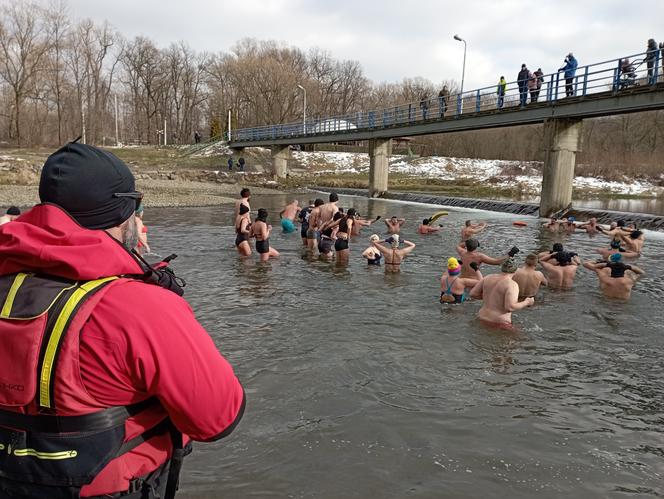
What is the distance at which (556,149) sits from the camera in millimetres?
21625

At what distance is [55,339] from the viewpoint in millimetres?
1499

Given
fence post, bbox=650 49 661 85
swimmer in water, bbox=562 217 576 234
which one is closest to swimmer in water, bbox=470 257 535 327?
swimmer in water, bbox=562 217 576 234

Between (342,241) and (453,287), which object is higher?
(342,241)

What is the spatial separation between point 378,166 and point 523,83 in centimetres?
1324

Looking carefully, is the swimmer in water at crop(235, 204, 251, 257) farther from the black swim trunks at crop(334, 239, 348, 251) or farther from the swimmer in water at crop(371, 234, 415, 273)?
the swimmer in water at crop(371, 234, 415, 273)

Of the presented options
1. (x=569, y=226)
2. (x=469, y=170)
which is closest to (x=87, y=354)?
(x=569, y=226)

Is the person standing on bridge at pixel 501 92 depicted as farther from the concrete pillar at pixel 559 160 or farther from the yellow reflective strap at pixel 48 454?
the yellow reflective strap at pixel 48 454

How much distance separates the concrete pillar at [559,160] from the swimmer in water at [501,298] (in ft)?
53.0

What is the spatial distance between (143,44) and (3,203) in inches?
2006

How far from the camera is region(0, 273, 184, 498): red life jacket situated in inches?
59.2

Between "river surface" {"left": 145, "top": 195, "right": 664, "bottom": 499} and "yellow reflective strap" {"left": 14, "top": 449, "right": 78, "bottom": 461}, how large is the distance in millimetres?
2366

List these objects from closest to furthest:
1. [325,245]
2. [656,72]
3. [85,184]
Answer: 1. [85,184]
2. [325,245]
3. [656,72]

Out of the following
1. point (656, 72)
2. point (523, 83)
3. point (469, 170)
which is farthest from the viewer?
point (469, 170)

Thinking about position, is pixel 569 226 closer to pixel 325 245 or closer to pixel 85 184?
pixel 325 245
